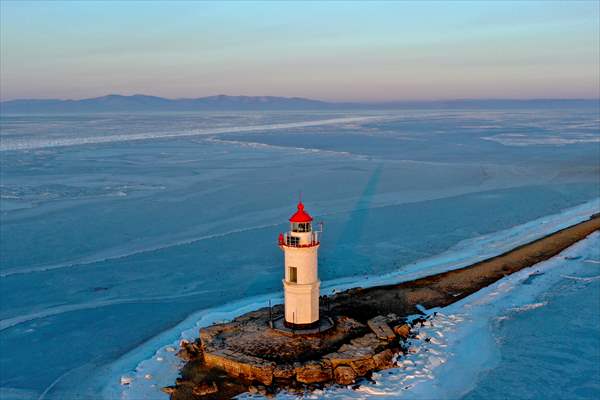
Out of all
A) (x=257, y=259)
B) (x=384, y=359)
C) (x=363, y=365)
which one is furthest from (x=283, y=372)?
(x=257, y=259)

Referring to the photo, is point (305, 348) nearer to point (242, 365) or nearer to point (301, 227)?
point (242, 365)

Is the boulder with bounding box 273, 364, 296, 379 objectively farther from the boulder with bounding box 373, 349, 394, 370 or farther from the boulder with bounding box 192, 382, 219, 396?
the boulder with bounding box 373, 349, 394, 370

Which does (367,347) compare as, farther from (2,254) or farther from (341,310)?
(2,254)

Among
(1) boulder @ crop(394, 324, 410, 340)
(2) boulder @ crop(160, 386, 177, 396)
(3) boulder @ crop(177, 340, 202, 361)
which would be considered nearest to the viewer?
(2) boulder @ crop(160, 386, 177, 396)

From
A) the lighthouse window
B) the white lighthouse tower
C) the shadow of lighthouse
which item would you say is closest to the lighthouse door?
the white lighthouse tower

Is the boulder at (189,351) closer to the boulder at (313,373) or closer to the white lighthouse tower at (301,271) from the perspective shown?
the white lighthouse tower at (301,271)
